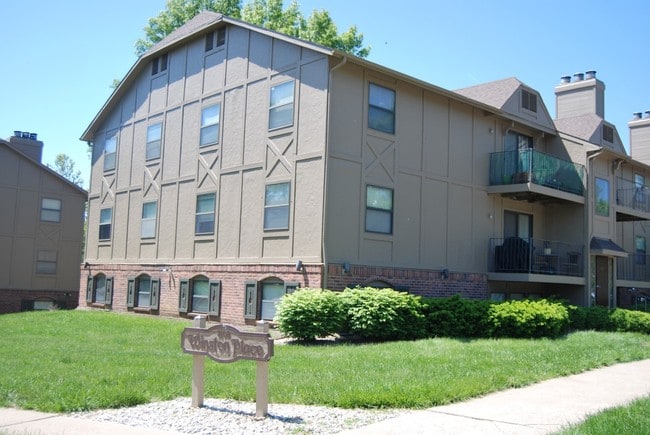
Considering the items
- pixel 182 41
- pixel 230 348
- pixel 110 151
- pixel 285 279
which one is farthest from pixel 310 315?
pixel 110 151

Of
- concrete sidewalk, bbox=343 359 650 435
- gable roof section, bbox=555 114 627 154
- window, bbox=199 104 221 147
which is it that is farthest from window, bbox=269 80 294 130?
gable roof section, bbox=555 114 627 154

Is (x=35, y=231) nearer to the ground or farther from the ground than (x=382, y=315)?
farther from the ground

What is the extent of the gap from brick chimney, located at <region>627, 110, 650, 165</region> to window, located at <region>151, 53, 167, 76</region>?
2269 cm

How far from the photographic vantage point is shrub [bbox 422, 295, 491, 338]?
53.3ft

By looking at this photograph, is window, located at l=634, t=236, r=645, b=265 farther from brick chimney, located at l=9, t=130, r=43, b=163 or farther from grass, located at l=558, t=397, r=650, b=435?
brick chimney, located at l=9, t=130, r=43, b=163

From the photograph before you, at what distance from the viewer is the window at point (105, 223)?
2609 cm

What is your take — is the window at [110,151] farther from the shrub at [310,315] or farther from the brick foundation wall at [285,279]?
the shrub at [310,315]

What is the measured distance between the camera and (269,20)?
3784 centimetres

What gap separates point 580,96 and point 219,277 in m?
18.1

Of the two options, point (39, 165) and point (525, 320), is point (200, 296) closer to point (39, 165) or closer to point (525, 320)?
→ point (525, 320)

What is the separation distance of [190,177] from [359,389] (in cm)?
1417

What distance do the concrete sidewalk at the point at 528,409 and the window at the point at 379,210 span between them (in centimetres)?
769

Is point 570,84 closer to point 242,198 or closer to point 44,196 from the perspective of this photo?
point 242,198

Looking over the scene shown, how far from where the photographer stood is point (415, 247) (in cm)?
1909
